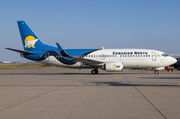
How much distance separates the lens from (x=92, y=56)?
28.5 m

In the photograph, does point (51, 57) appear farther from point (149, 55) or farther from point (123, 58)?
point (149, 55)

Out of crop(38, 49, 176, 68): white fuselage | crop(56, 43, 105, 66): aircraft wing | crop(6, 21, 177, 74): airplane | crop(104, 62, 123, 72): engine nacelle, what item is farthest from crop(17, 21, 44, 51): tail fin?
crop(104, 62, 123, 72): engine nacelle

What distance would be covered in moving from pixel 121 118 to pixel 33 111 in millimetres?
2900

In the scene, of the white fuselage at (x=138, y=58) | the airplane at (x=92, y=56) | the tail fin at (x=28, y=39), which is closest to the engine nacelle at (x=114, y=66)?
the airplane at (x=92, y=56)

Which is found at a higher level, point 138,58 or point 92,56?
point 92,56

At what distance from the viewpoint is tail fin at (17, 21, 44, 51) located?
29672 millimetres

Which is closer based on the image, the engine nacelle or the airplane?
the engine nacelle

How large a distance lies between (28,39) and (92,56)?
10.7 meters

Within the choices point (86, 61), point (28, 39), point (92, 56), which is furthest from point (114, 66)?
point (28, 39)

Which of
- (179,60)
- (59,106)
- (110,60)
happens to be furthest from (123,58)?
(179,60)

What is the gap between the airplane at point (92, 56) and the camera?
27483 millimetres

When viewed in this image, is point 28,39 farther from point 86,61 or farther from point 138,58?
point 138,58

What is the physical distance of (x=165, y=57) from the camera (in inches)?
1094

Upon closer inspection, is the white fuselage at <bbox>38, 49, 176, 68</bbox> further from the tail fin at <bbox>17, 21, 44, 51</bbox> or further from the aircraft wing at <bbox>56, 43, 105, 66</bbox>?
the tail fin at <bbox>17, 21, 44, 51</bbox>
